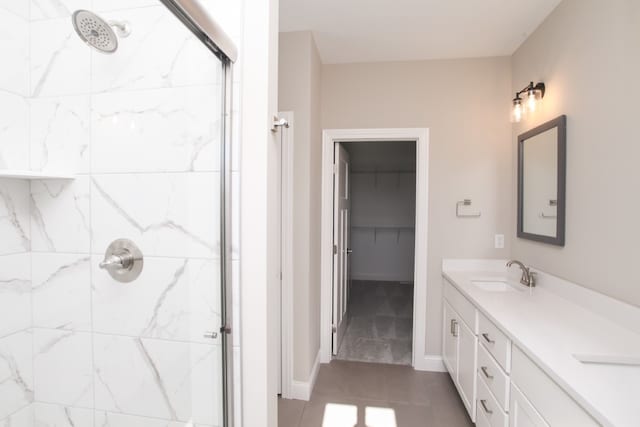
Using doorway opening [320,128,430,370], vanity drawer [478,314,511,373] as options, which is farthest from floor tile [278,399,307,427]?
vanity drawer [478,314,511,373]

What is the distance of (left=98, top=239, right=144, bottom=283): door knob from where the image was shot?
3.38 feet

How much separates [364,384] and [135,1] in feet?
8.52

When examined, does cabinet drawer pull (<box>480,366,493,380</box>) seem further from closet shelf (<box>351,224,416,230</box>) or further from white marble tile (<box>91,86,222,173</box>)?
closet shelf (<box>351,224,416,230</box>)

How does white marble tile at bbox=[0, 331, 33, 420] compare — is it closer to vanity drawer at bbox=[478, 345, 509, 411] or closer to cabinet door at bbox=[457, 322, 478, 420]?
vanity drawer at bbox=[478, 345, 509, 411]

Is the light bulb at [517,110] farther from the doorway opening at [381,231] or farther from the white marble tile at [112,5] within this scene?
the white marble tile at [112,5]

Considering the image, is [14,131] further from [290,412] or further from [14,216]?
[290,412]

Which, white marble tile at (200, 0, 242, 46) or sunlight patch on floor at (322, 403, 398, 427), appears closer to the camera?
white marble tile at (200, 0, 242, 46)

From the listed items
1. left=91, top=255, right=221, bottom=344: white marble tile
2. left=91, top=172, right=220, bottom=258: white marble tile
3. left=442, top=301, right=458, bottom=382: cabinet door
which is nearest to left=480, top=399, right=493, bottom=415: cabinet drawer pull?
left=442, top=301, right=458, bottom=382: cabinet door

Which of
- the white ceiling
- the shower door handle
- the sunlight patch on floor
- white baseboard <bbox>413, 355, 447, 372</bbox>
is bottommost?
the sunlight patch on floor

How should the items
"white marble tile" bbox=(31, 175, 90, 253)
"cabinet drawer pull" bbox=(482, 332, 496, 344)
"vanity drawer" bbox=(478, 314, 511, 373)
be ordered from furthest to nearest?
"cabinet drawer pull" bbox=(482, 332, 496, 344)
"vanity drawer" bbox=(478, 314, 511, 373)
"white marble tile" bbox=(31, 175, 90, 253)

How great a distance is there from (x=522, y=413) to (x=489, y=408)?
1.22 feet

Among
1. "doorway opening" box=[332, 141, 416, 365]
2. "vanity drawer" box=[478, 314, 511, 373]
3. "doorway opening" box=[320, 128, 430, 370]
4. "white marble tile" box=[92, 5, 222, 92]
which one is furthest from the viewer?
"doorway opening" box=[332, 141, 416, 365]

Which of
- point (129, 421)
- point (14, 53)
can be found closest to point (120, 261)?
point (129, 421)

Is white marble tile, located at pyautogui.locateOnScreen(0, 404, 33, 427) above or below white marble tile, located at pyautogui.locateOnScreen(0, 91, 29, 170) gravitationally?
below
